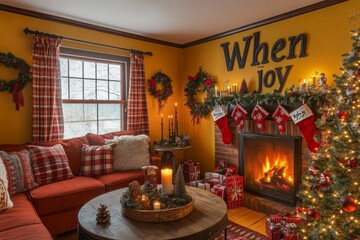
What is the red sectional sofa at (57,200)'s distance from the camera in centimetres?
171

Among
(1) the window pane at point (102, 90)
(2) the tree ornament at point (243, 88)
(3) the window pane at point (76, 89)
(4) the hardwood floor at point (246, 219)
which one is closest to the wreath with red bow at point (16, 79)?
(3) the window pane at point (76, 89)

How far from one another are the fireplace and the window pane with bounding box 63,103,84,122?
2217 mm

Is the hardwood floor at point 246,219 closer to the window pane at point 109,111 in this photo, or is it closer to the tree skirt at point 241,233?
the tree skirt at point 241,233

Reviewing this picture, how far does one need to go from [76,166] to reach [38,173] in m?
0.49

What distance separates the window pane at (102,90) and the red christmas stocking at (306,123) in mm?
2516

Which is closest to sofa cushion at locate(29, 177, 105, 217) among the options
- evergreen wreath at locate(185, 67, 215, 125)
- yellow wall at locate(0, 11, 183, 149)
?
yellow wall at locate(0, 11, 183, 149)

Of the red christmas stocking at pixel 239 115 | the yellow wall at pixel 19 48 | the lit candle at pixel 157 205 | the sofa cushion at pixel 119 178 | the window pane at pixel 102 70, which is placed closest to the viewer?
the lit candle at pixel 157 205

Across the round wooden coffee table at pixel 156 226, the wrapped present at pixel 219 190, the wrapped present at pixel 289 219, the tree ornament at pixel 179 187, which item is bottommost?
the wrapped present at pixel 289 219

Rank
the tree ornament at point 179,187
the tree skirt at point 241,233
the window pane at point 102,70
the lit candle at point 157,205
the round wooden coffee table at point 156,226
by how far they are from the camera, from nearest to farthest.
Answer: the round wooden coffee table at point 156,226 < the lit candle at point 157,205 < the tree ornament at point 179,187 < the tree skirt at point 241,233 < the window pane at point 102,70

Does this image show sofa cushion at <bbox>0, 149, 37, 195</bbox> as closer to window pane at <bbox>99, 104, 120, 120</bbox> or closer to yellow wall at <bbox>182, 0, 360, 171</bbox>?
window pane at <bbox>99, 104, 120, 120</bbox>

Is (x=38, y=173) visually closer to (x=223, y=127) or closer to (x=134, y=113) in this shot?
(x=134, y=113)

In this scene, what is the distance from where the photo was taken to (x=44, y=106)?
3.02m

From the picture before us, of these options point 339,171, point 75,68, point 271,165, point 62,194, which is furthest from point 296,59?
point 62,194

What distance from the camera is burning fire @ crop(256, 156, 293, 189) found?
10.1 feet
